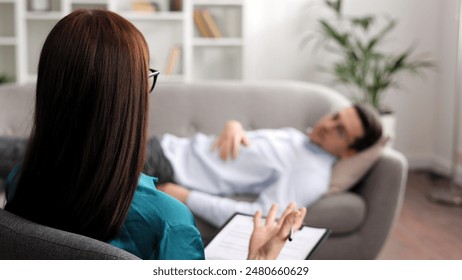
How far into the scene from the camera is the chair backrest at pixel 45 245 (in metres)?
0.56

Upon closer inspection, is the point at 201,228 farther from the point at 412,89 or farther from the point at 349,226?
the point at 412,89

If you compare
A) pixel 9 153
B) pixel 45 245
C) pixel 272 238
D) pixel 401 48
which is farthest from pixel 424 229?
pixel 45 245

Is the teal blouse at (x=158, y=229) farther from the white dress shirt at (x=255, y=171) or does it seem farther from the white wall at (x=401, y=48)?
the white wall at (x=401, y=48)

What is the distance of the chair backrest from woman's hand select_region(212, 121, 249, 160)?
111 centimetres

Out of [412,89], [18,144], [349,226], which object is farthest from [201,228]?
[412,89]

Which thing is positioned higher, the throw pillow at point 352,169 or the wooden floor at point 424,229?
the throw pillow at point 352,169

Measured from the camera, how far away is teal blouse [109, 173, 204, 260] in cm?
65

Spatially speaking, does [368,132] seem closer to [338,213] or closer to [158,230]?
[338,213]

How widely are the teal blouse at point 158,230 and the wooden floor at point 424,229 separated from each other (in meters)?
1.21

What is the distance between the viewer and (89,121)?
597 millimetres

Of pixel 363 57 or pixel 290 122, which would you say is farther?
pixel 363 57

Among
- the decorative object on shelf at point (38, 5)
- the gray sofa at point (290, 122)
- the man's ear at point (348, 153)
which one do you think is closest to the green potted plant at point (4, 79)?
the decorative object on shelf at point (38, 5)

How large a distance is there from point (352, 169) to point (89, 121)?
1.15 m
